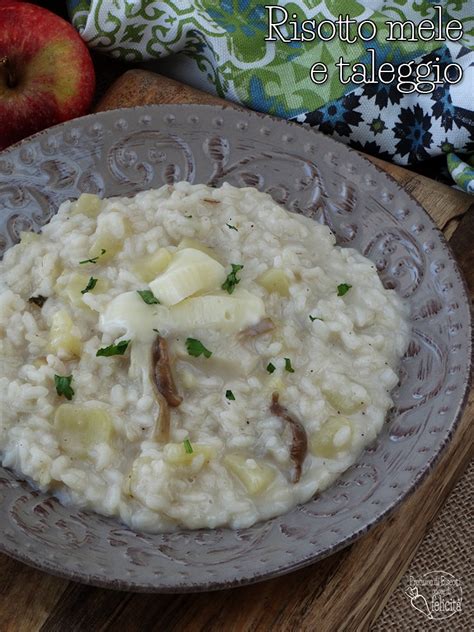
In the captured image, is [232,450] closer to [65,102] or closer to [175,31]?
[65,102]

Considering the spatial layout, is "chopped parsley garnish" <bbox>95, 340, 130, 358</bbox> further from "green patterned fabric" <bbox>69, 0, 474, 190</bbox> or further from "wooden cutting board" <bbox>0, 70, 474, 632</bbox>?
"green patterned fabric" <bbox>69, 0, 474, 190</bbox>

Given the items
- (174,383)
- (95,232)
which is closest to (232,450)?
(174,383)

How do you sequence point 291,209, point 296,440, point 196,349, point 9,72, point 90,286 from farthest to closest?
point 9,72 → point 291,209 → point 90,286 → point 196,349 → point 296,440

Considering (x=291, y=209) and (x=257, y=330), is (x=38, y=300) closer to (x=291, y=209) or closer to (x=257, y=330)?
(x=257, y=330)

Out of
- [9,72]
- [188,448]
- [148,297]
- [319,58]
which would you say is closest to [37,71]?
[9,72]

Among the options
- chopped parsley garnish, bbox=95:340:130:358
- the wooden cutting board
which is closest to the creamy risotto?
chopped parsley garnish, bbox=95:340:130:358

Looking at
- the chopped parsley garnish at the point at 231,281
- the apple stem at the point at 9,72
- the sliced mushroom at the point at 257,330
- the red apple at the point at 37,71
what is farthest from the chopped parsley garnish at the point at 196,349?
the apple stem at the point at 9,72

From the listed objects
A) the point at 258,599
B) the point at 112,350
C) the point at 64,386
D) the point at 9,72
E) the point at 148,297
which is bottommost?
the point at 258,599
